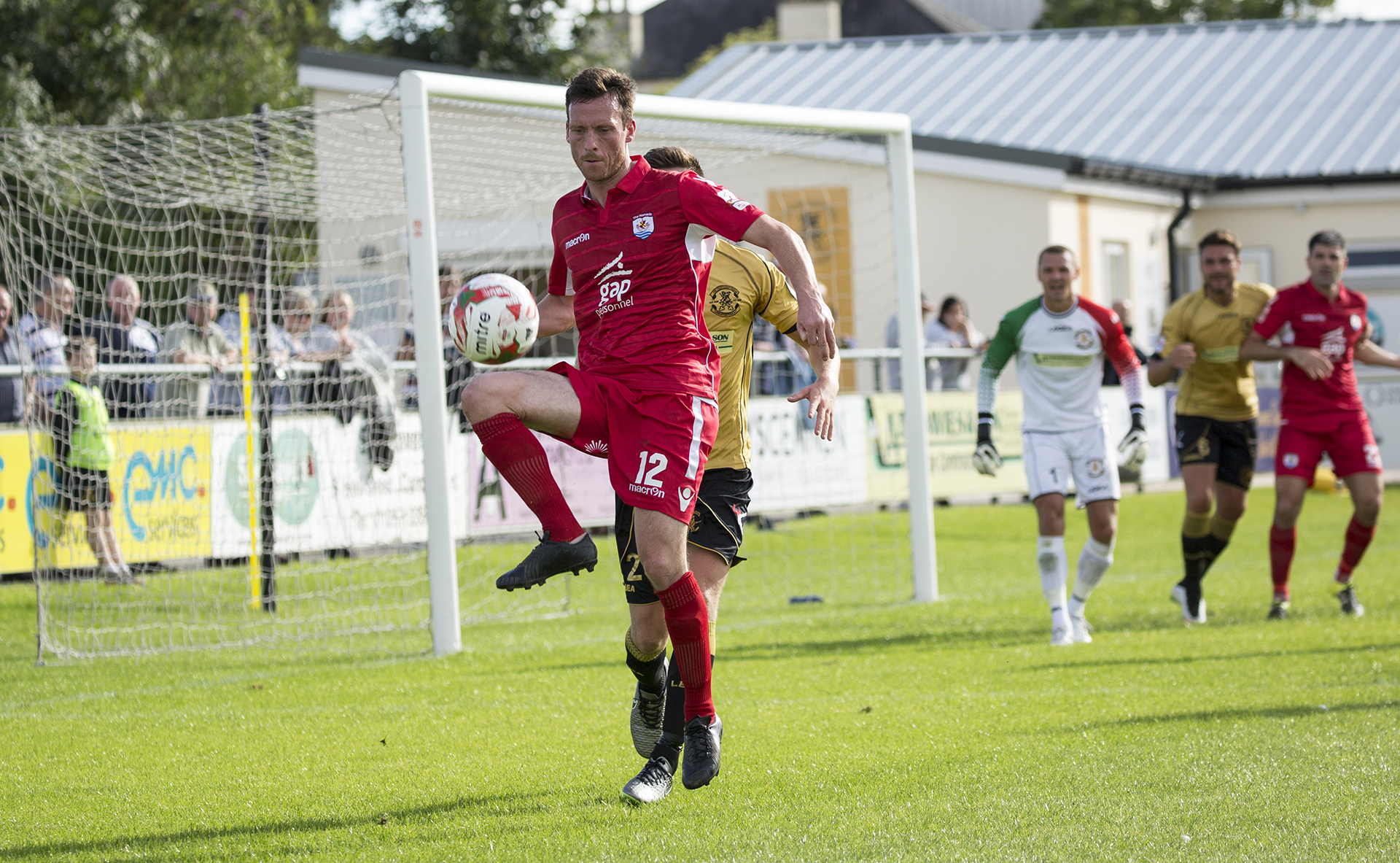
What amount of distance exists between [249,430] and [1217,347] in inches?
259

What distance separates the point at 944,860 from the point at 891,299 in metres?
17.6

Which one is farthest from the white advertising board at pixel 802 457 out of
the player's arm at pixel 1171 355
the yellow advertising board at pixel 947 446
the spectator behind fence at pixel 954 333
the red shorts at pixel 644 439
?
the red shorts at pixel 644 439

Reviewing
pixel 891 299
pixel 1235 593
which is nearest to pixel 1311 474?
pixel 1235 593

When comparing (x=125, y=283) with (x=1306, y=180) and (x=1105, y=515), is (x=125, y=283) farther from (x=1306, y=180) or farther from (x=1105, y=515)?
(x=1306, y=180)

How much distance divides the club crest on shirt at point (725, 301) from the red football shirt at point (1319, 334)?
510 centimetres

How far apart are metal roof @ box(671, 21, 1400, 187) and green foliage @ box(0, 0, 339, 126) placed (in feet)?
29.0

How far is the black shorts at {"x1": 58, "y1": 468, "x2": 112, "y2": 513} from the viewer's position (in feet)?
31.7

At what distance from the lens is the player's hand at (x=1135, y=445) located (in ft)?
27.5

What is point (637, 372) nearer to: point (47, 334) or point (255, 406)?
point (255, 406)

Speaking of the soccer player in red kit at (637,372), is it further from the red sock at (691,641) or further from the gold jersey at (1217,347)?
the gold jersey at (1217,347)

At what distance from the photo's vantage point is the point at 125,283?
403 inches

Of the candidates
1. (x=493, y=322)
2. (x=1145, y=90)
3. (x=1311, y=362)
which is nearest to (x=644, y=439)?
(x=493, y=322)

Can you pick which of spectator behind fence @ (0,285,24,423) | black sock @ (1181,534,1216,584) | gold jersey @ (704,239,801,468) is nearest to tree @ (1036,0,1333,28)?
black sock @ (1181,534,1216,584)

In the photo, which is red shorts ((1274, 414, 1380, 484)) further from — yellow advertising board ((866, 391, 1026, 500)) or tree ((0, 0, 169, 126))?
tree ((0, 0, 169, 126))
